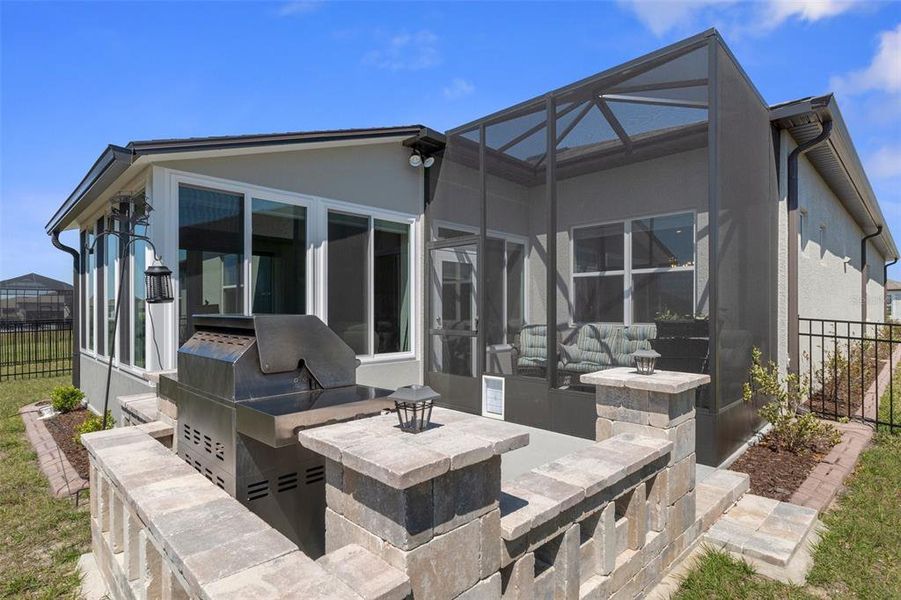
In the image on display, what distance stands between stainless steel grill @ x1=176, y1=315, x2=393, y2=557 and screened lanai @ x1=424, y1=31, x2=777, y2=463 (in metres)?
3.27

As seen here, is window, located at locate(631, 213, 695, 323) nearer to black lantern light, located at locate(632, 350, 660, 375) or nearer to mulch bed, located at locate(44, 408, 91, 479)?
black lantern light, located at locate(632, 350, 660, 375)

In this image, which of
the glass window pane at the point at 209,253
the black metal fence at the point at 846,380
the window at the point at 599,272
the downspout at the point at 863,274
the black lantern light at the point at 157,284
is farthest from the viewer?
the downspout at the point at 863,274

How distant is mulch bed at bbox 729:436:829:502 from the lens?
355 centimetres

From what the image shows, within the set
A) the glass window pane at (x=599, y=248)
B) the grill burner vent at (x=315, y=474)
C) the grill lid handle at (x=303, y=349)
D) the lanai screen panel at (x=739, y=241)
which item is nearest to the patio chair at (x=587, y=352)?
the glass window pane at (x=599, y=248)

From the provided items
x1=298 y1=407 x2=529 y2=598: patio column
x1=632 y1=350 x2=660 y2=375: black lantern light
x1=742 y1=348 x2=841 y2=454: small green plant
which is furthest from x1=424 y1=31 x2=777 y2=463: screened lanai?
x1=298 y1=407 x2=529 y2=598: patio column

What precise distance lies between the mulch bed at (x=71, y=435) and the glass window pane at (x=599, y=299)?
208 inches

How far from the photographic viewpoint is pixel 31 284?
1381 centimetres

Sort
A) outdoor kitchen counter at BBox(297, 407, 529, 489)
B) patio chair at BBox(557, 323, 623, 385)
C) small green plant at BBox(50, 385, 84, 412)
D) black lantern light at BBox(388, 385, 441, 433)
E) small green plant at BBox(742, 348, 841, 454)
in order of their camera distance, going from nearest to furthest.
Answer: outdoor kitchen counter at BBox(297, 407, 529, 489), black lantern light at BBox(388, 385, 441, 433), small green plant at BBox(742, 348, 841, 454), patio chair at BBox(557, 323, 623, 385), small green plant at BBox(50, 385, 84, 412)

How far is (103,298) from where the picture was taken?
6.57 m

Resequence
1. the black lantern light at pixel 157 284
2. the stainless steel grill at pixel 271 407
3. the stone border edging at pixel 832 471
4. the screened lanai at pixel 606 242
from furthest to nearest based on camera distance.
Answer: the screened lanai at pixel 606 242
the black lantern light at pixel 157 284
the stone border edging at pixel 832 471
the stainless steel grill at pixel 271 407

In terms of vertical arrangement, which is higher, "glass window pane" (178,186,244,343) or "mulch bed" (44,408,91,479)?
"glass window pane" (178,186,244,343)

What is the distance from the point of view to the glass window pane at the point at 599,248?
20.9 ft

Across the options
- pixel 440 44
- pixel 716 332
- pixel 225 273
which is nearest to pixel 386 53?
pixel 440 44

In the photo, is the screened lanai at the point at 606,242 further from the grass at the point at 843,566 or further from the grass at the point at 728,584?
the grass at the point at 728,584
